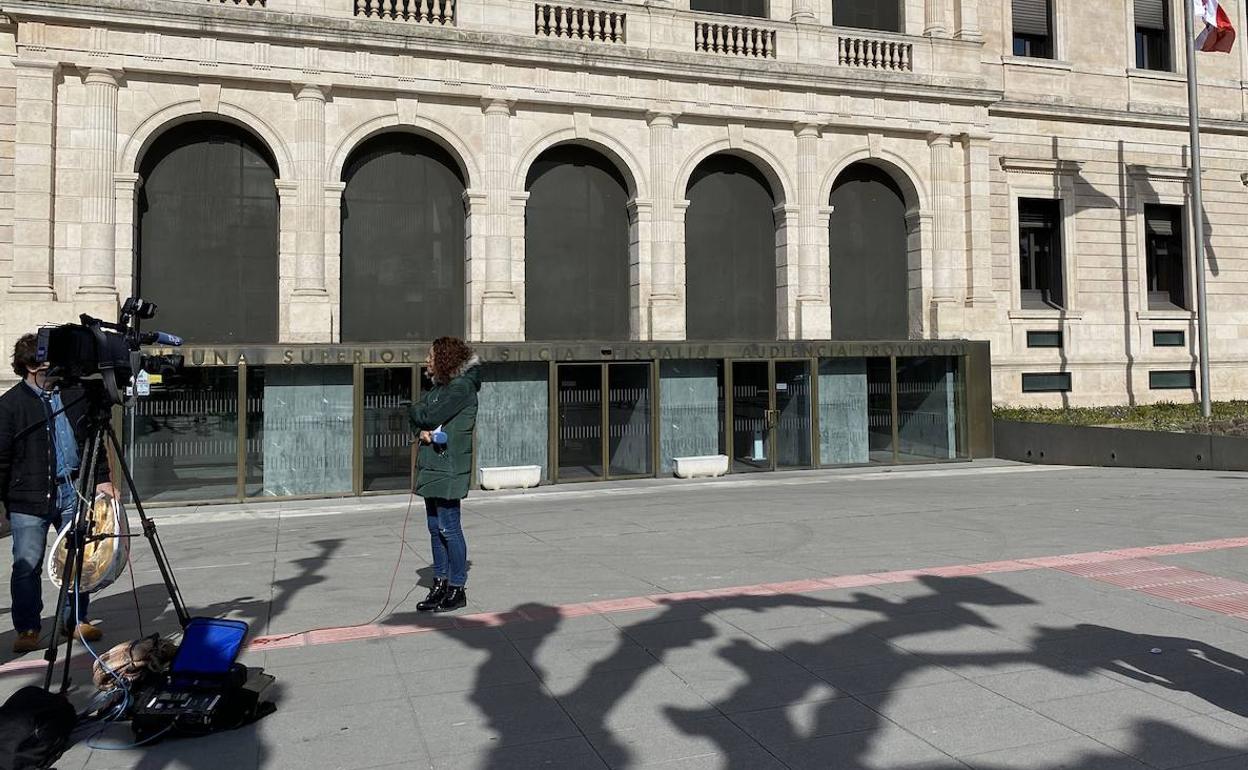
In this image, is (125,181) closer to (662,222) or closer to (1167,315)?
(662,222)

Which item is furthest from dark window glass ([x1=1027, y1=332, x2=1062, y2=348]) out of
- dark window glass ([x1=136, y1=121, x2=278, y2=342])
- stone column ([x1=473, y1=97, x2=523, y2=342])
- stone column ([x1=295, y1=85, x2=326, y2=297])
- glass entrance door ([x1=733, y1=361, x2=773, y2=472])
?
dark window glass ([x1=136, y1=121, x2=278, y2=342])

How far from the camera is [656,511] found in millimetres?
12766

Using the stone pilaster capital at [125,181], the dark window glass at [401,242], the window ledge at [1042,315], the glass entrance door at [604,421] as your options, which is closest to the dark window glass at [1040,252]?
the window ledge at [1042,315]

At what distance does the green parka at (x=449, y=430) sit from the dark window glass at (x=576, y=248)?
11.8 metres

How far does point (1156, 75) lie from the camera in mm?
23422

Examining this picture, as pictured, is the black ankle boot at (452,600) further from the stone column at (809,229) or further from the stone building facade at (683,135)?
the stone column at (809,229)

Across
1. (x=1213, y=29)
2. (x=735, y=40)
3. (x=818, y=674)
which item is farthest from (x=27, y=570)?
(x=1213, y=29)

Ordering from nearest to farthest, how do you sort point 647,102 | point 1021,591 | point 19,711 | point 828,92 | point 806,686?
point 19,711 < point 806,686 < point 1021,591 < point 647,102 < point 828,92

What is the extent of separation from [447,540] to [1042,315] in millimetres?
19402

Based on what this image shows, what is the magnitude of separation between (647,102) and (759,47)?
9.79 feet

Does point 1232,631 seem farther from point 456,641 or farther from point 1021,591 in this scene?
point 456,641

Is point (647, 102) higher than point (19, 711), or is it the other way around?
point (647, 102)

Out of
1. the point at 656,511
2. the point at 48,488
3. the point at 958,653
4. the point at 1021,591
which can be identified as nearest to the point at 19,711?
the point at 48,488

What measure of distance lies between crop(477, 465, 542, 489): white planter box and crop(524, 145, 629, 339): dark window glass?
341 centimetres
